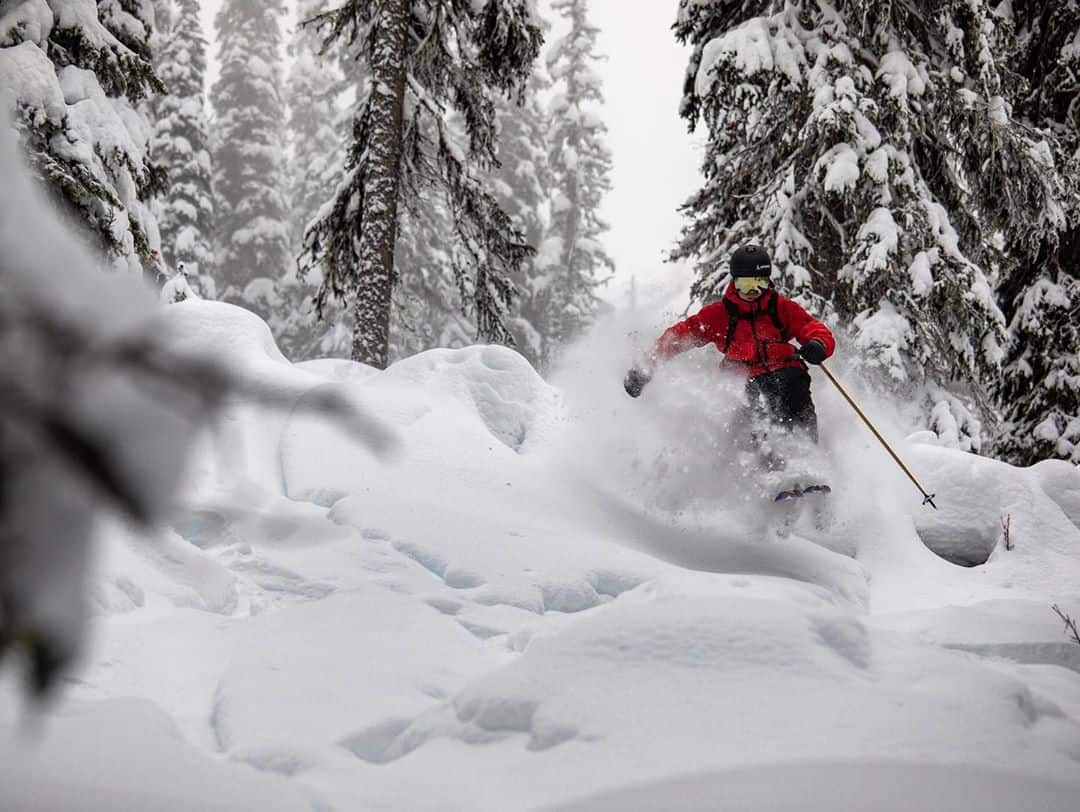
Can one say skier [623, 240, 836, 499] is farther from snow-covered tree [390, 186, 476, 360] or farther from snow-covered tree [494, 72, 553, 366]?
A: snow-covered tree [494, 72, 553, 366]

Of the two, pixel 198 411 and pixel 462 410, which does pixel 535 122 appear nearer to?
pixel 462 410

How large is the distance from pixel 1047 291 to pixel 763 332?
7.73 meters

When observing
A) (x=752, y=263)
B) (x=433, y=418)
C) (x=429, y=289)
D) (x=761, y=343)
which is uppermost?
(x=429, y=289)

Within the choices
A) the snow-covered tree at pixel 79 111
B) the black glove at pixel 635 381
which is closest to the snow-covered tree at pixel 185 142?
the snow-covered tree at pixel 79 111

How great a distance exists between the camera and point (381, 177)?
928 centimetres

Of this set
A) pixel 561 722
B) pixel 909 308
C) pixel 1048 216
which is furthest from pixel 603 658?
pixel 1048 216

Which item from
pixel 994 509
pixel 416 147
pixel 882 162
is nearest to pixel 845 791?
pixel 994 509

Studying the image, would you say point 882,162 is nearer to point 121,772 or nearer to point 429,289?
point 121,772

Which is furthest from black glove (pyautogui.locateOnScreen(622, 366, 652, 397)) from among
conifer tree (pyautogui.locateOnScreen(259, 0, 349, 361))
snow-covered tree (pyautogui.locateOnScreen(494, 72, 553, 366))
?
snow-covered tree (pyautogui.locateOnScreen(494, 72, 553, 366))

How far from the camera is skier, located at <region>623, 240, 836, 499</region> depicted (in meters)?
5.88

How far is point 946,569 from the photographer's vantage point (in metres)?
5.48

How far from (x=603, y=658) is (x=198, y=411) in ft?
7.00

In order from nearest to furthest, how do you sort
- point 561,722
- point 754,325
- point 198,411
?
1. point 198,411
2. point 561,722
3. point 754,325

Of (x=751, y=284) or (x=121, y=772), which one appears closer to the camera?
(x=121, y=772)
